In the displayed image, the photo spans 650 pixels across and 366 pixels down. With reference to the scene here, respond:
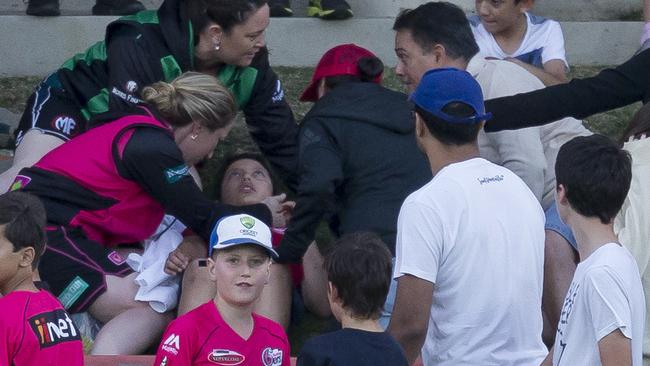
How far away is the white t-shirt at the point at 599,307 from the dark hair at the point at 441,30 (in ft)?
4.73

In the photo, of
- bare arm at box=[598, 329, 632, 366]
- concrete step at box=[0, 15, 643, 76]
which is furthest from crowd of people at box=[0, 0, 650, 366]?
concrete step at box=[0, 15, 643, 76]

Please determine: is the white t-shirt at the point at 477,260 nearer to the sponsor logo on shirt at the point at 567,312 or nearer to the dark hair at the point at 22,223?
the sponsor logo on shirt at the point at 567,312

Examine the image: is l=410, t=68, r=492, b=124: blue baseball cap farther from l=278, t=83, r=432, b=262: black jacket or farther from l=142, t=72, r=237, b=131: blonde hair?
l=142, t=72, r=237, b=131: blonde hair

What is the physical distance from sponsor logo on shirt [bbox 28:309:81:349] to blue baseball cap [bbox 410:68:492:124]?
1.16 m

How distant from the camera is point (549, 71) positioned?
5680 mm

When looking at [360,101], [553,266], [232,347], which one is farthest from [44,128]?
[553,266]

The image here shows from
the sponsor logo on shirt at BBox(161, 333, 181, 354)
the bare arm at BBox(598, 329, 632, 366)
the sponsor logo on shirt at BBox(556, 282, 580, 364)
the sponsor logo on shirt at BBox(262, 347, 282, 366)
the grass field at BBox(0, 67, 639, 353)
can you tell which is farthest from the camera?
the grass field at BBox(0, 67, 639, 353)

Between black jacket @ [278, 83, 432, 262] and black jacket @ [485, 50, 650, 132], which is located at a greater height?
black jacket @ [485, 50, 650, 132]

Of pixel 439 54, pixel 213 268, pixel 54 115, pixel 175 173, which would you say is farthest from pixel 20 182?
pixel 439 54

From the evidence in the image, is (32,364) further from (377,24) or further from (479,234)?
(377,24)

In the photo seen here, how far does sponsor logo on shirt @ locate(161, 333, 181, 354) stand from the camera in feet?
12.2

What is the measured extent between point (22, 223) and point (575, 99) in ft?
6.09

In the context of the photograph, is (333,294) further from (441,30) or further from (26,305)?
(441,30)

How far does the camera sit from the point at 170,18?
16.7ft
